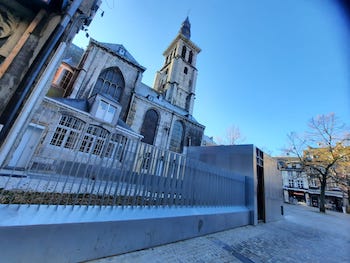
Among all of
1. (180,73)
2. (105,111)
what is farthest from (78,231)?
(180,73)

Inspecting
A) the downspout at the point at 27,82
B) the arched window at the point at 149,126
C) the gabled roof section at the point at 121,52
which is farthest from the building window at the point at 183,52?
the downspout at the point at 27,82

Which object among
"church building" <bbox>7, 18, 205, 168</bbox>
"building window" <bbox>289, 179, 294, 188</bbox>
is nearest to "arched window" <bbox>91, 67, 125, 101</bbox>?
"church building" <bbox>7, 18, 205, 168</bbox>

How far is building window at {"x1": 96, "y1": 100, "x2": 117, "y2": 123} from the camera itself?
1152 cm

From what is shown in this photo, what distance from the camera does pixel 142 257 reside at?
8.52 ft

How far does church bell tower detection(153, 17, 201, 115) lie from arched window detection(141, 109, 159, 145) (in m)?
6.53

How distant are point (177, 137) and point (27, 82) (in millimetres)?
18889

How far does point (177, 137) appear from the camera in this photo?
2102cm

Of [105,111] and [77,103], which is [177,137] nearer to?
[105,111]

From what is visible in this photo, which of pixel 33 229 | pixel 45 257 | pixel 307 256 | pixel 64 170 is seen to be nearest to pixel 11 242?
pixel 33 229

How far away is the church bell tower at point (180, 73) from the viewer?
25656 mm

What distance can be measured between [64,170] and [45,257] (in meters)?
1.12

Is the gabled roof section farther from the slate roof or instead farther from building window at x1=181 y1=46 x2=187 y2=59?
building window at x1=181 y1=46 x2=187 y2=59

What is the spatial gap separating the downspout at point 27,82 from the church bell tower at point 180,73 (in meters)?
22.3

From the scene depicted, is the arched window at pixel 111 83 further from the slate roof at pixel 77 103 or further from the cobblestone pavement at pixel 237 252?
the cobblestone pavement at pixel 237 252
